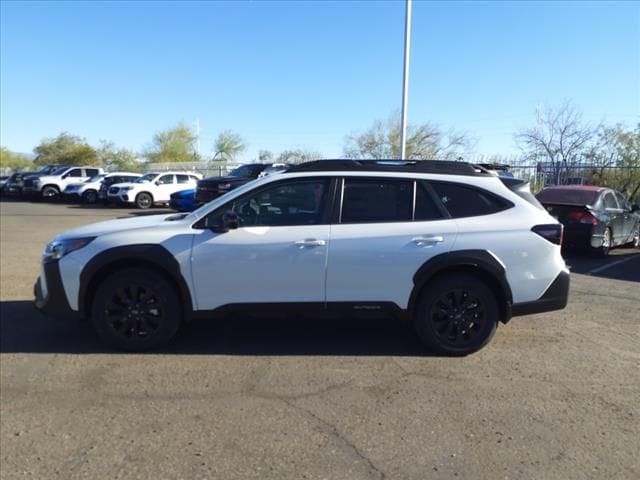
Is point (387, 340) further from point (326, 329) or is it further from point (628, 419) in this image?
point (628, 419)

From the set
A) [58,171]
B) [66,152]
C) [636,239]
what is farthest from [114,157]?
[636,239]

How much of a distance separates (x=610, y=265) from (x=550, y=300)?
19.8ft

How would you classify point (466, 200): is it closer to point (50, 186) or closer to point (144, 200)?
point (144, 200)

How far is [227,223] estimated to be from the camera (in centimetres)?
471

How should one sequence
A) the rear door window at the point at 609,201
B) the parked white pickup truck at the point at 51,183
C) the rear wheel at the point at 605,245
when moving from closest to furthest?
the rear wheel at the point at 605,245 < the rear door window at the point at 609,201 < the parked white pickup truck at the point at 51,183

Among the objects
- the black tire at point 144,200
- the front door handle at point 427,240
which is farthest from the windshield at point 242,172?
the front door handle at point 427,240

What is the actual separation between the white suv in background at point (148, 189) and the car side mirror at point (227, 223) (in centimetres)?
1910

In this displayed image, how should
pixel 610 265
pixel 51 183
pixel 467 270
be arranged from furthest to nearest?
pixel 51 183 < pixel 610 265 < pixel 467 270

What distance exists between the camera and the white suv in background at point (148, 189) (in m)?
23.5

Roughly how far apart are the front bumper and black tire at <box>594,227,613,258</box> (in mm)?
9946

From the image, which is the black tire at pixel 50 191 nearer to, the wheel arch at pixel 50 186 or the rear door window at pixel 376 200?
the wheel arch at pixel 50 186

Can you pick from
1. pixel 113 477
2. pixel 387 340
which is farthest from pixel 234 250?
pixel 113 477

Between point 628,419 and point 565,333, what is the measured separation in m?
2.00

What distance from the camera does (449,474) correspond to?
3.04m
